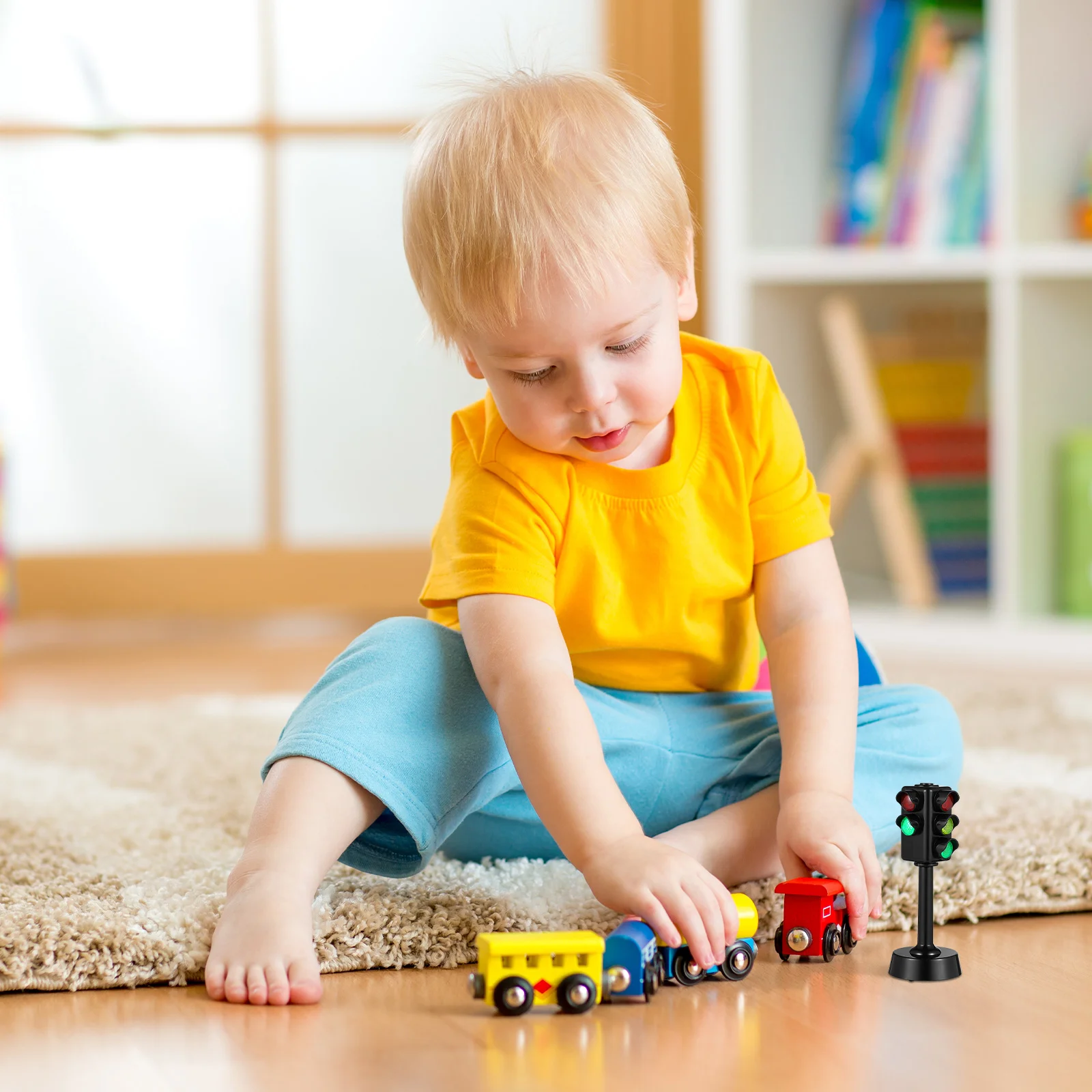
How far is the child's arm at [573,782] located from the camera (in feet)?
2.43

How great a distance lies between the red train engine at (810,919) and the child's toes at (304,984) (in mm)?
233

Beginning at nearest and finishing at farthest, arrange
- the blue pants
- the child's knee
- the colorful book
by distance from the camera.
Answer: the blue pants
the child's knee
the colorful book

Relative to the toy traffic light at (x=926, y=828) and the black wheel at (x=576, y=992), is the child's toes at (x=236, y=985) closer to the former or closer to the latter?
the black wheel at (x=576, y=992)

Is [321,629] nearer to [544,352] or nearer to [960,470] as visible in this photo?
[960,470]

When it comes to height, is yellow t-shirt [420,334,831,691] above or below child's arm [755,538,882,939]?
above

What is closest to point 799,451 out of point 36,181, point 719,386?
point 719,386

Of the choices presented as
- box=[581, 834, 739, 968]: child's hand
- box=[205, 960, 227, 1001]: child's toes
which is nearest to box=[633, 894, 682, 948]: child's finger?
box=[581, 834, 739, 968]: child's hand

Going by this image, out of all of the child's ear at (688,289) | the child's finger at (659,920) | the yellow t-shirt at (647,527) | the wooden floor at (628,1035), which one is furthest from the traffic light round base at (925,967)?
the child's ear at (688,289)

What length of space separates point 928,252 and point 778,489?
1188 millimetres

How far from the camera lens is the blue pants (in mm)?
854

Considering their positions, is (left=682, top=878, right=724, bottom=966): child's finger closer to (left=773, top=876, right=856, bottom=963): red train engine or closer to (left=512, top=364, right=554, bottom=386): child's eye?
(left=773, top=876, right=856, bottom=963): red train engine

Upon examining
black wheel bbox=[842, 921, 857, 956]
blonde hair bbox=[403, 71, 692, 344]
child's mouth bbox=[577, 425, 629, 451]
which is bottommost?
black wheel bbox=[842, 921, 857, 956]

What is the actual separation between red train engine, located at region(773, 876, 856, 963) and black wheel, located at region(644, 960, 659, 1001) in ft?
0.27

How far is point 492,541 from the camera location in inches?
35.1
